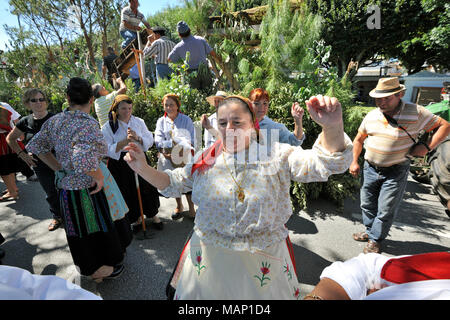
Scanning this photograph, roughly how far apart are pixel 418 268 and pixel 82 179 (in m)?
2.43

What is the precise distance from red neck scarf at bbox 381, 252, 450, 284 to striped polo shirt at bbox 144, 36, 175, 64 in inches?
260

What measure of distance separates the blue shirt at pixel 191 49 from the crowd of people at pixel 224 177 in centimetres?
263

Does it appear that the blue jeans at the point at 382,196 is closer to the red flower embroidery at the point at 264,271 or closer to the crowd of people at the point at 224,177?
the crowd of people at the point at 224,177

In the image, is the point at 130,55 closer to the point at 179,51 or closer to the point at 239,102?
the point at 179,51

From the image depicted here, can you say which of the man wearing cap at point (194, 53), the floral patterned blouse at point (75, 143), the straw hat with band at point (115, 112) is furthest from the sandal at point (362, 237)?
the man wearing cap at point (194, 53)

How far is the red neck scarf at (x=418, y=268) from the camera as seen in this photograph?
3.16ft

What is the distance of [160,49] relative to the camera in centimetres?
611

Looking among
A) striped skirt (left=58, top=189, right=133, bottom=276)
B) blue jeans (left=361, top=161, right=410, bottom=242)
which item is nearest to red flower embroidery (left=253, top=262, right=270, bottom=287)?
striped skirt (left=58, top=189, right=133, bottom=276)

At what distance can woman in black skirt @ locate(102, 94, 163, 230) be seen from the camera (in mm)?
2875

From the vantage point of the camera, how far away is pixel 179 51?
5.59 metres

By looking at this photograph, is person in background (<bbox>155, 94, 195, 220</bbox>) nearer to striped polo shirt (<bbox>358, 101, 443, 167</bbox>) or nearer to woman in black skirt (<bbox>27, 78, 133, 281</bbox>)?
woman in black skirt (<bbox>27, 78, 133, 281</bbox>)
